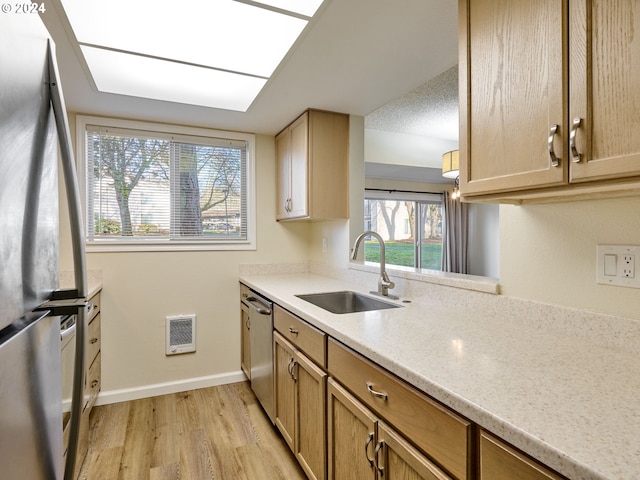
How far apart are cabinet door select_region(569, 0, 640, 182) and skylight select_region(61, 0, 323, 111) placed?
93cm

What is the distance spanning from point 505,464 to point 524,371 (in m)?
0.29

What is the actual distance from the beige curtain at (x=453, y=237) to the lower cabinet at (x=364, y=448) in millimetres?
4394

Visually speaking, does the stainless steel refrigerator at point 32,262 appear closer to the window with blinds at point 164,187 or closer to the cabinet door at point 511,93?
the cabinet door at point 511,93

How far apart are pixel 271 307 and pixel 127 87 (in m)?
1.60

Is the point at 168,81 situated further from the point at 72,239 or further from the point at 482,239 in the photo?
the point at 482,239

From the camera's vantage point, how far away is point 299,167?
2.69 meters

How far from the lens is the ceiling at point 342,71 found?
4.74 feet

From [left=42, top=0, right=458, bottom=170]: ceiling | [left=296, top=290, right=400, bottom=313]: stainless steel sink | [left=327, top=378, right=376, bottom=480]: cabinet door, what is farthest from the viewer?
[left=296, top=290, right=400, bottom=313]: stainless steel sink

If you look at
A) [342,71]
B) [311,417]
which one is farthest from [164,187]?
[311,417]

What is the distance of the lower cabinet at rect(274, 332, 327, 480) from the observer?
1.49 meters

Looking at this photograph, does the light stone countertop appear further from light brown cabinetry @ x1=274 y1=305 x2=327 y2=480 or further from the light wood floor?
the light wood floor

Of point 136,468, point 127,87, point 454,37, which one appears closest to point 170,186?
point 127,87

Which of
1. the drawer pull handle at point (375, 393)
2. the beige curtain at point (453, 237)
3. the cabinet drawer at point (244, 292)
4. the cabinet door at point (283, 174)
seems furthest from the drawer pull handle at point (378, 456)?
the beige curtain at point (453, 237)

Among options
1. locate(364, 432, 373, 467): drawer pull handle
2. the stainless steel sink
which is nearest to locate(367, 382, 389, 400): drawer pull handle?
locate(364, 432, 373, 467): drawer pull handle
